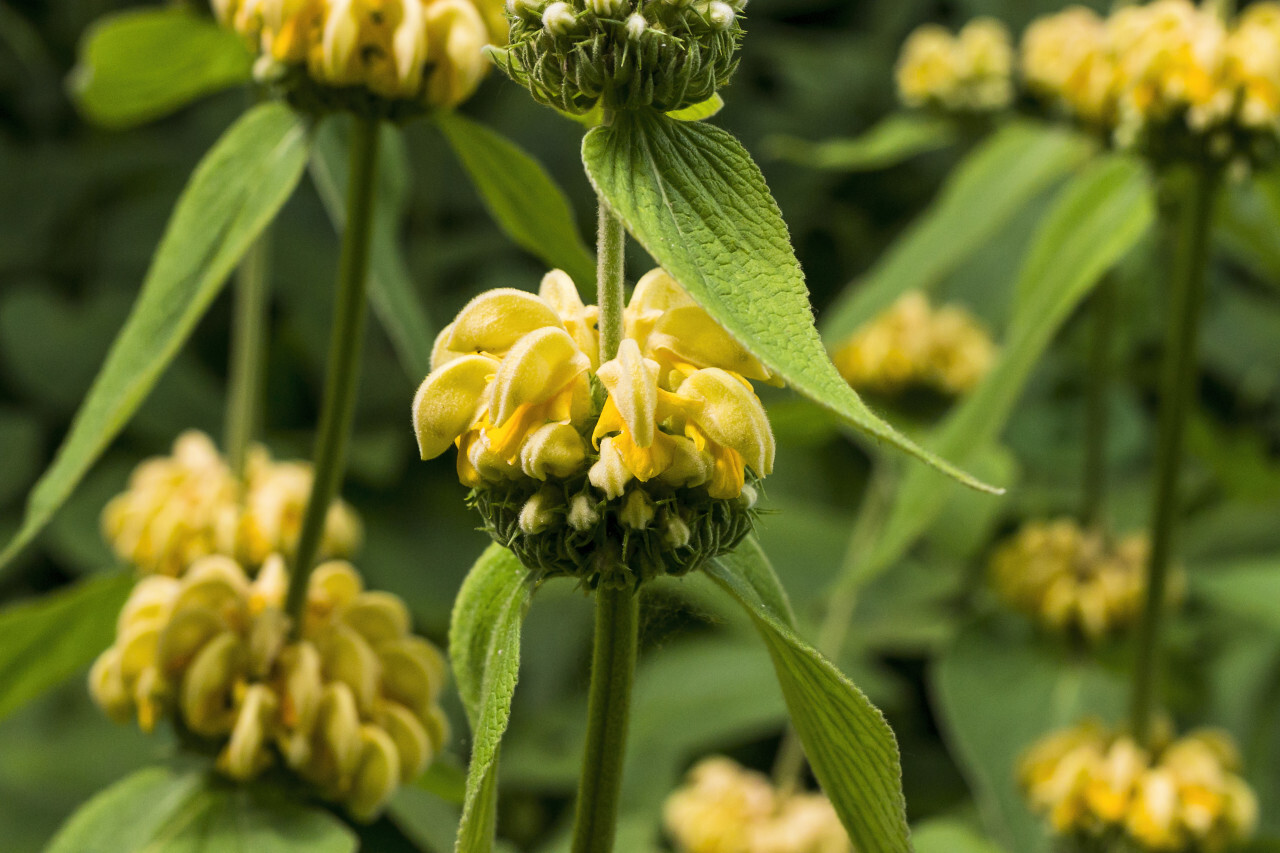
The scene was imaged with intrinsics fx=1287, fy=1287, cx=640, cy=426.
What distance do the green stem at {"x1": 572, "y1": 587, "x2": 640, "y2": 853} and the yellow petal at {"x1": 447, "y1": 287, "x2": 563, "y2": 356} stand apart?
68 mm

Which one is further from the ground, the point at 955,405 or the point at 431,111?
the point at 431,111

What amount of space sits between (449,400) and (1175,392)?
45 centimetres

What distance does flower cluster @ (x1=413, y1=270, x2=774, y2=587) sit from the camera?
0.98 feet

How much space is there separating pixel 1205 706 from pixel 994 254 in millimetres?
521

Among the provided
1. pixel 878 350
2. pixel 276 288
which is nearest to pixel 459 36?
pixel 878 350

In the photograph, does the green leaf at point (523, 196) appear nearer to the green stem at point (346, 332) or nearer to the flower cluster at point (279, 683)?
the green stem at point (346, 332)

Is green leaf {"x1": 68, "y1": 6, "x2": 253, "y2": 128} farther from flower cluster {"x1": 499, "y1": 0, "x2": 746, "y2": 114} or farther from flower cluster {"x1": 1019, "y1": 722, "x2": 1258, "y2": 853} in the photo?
flower cluster {"x1": 1019, "y1": 722, "x2": 1258, "y2": 853}

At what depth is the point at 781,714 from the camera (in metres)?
1.02

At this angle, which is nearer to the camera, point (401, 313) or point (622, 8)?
point (622, 8)

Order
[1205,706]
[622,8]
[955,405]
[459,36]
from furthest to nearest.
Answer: [955,405]
[1205,706]
[459,36]
[622,8]

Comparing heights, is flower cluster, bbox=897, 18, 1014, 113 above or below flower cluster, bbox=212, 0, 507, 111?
below

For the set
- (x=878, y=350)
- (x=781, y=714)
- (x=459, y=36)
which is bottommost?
(x=781, y=714)

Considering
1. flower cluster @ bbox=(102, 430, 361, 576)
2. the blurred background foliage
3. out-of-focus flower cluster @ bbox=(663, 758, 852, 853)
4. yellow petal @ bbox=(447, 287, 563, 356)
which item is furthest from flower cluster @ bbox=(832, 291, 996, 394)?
yellow petal @ bbox=(447, 287, 563, 356)

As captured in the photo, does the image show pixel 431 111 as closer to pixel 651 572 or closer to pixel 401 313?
pixel 401 313
